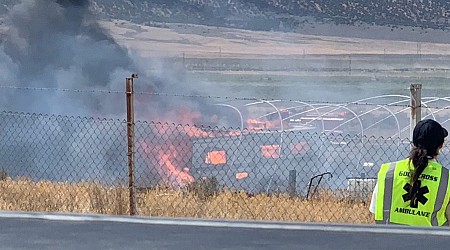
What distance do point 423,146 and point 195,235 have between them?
2.31m

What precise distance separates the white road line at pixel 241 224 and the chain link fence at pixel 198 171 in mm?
6077

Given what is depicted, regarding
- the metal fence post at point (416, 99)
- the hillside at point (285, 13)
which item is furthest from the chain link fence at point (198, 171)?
the hillside at point (285, 13)

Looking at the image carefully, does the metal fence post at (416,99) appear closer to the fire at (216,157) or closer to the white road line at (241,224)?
the white road line at (241,224)

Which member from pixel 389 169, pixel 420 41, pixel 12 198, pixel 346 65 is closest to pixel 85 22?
pixel 346 65

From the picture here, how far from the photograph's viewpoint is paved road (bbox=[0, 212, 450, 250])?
1.59 m

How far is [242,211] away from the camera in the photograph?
884 centimetres

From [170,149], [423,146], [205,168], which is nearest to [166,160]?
[170,149]

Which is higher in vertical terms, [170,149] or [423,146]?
[423,146]

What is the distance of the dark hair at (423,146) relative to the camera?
3732 mm

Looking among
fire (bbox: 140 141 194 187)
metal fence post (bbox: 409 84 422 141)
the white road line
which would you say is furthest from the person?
fire (bbox: 140 141 194 187)

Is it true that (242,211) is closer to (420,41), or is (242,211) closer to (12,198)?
(12,198)

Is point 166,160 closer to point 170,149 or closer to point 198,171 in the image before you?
point 170,149

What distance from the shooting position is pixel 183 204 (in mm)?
Answer: 9312

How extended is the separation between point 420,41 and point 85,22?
35.8 feet
